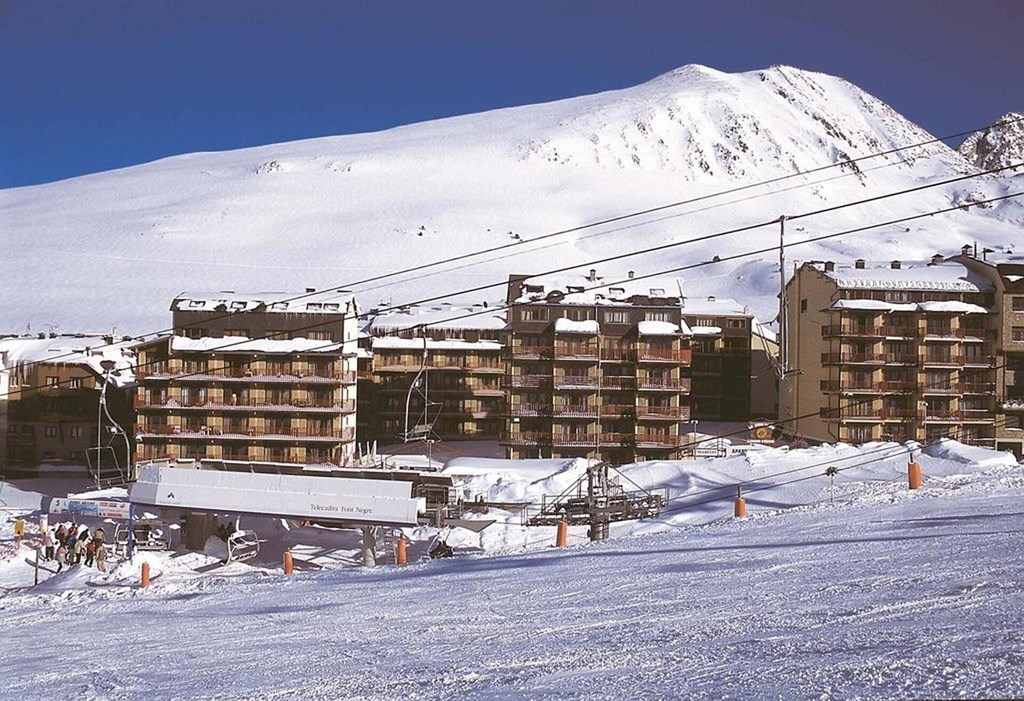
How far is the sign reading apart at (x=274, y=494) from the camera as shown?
25.8 meters

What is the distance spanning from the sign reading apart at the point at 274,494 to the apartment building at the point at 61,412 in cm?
2217

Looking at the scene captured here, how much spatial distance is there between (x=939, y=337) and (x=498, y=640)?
43418mm

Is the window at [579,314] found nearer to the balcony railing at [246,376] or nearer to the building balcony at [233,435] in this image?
the balcony railing at [246,376]

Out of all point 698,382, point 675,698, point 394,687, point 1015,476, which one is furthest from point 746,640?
point 698,382

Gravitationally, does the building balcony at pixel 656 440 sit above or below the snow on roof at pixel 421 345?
below

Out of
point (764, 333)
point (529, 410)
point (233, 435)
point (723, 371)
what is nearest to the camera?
point (233, 435)

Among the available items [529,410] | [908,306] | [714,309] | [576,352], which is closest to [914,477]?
[576,352]

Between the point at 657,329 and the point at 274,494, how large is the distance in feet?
80.4

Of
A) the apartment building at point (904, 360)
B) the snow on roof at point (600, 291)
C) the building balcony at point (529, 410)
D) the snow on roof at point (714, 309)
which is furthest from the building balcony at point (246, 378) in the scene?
the snow on roof at point (714, 309)

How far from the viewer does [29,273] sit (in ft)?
420

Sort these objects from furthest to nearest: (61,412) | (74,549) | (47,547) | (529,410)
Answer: (61,412) < (529,410) < (47,547) < (74,549)

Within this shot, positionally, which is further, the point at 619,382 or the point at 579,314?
the point at 579,314

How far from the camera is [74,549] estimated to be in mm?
25609

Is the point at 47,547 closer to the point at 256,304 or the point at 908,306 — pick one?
the point at 256,304
